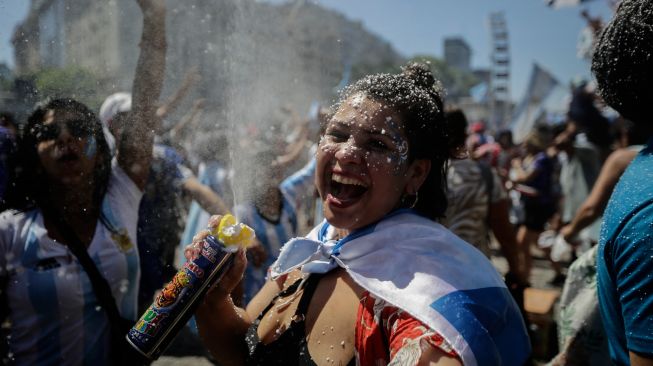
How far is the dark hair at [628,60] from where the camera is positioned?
4.31 feet

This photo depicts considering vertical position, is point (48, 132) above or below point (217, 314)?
above

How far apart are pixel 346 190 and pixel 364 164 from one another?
0.10 meters

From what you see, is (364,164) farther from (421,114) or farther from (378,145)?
(421,114)

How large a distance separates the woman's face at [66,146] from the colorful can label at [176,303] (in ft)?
2.78

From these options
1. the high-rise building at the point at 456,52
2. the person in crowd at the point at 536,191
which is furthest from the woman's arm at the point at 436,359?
the high-rise building at the point at 456,52

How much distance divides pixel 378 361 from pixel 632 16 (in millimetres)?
1108

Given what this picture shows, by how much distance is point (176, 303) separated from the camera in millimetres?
1440

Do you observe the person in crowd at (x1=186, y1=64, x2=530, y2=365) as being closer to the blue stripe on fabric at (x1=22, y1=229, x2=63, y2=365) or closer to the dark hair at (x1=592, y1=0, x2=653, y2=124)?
the dark hair at (x1=592, y1=0, x2=653, y2=124)

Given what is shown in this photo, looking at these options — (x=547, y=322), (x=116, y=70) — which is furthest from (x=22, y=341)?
(x=547, y=322)

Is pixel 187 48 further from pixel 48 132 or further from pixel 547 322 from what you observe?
pixel 547 322

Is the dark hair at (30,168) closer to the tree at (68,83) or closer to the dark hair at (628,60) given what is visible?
the tree at (68,83)

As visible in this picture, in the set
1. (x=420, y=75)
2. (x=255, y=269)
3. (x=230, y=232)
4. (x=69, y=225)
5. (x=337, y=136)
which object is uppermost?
(x=420, y=75)

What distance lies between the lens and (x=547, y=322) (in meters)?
4.08

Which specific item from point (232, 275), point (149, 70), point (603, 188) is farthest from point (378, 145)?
point (603, 188)
